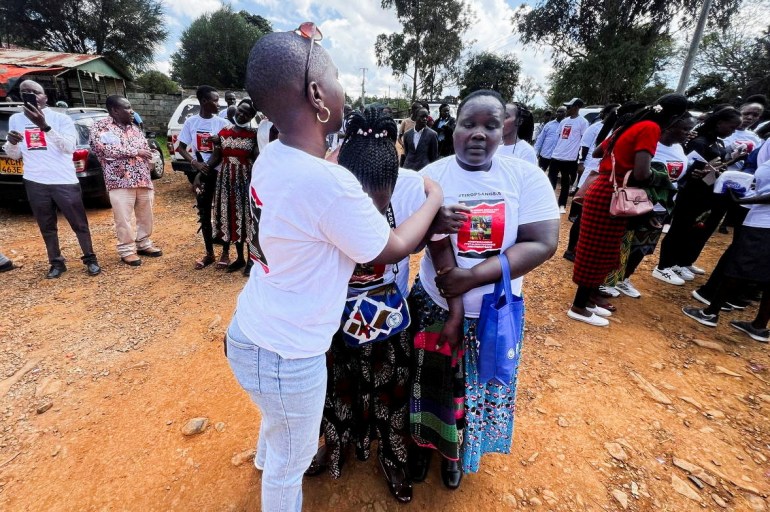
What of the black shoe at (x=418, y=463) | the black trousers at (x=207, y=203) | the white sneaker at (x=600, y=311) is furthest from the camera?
the black trousers at (x=207, y=203)

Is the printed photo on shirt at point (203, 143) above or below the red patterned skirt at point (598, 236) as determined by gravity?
above

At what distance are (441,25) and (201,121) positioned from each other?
2805cm

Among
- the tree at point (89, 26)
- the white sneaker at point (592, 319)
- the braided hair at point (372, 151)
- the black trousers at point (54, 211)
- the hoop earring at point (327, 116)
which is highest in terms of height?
Answer: the tree at point (89, 26)

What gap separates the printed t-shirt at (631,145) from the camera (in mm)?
2700

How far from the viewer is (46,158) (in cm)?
372

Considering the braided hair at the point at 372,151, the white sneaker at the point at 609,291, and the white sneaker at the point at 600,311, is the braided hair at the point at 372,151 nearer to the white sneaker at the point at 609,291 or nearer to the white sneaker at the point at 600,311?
the white sneaker at the point at 600,311

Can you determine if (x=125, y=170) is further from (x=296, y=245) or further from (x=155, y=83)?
(x=155, y=83)

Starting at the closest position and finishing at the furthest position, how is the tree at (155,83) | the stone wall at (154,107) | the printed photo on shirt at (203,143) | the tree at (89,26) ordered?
the printed photo on shirt at (203,143) → the stone wall at (154,107) → the tree at (89,26) → the tree at (155,83)

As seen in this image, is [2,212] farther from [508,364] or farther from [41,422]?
[508,364]

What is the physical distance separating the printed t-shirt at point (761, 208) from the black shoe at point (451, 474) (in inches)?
127

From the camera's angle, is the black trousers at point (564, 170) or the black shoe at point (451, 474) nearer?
the black shoe at point (451, 474)

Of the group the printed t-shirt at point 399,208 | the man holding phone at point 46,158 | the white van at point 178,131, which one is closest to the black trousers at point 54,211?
the man holding phone at point 46,158

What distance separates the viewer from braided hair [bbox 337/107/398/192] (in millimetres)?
1201

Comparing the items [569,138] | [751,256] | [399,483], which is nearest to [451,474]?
[399,483]
